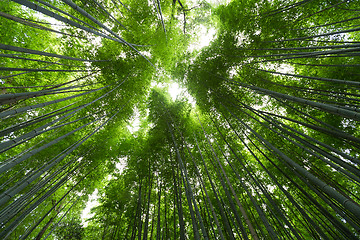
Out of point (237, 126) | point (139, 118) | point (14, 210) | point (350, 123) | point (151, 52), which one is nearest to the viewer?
point (14, 210)

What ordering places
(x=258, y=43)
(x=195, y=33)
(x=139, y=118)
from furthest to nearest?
(x=139, y=118) < (x=195, y=33) < (x=258, y=43)

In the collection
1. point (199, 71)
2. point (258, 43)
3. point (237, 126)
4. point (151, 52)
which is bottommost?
point (237, 126)

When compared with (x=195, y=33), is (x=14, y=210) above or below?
below

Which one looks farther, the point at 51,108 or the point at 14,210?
the point at 51,108

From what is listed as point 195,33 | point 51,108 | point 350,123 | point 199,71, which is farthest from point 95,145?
point 350,123

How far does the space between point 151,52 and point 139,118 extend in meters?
2.89

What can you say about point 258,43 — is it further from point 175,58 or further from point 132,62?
point 132,62

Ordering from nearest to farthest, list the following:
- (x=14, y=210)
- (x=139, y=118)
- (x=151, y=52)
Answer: (x=14, y=210) < (x=151, y=52) < (x=139, y=118)

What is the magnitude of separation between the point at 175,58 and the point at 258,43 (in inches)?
107

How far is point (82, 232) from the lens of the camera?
187 inches

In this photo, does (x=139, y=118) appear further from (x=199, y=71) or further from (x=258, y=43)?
(x=258, y=43)

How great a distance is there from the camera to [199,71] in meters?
4.72

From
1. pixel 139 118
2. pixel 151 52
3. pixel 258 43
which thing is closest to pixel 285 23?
pixel 258 43

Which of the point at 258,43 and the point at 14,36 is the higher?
the point at 14,36
